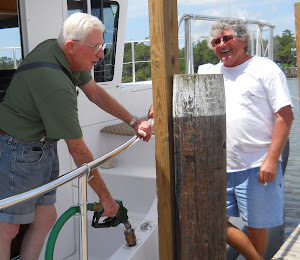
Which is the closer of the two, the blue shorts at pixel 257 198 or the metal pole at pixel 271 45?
the blue shorts at pixel 257 198

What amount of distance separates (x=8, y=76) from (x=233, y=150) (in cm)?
280

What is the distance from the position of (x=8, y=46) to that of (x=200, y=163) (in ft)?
8.24

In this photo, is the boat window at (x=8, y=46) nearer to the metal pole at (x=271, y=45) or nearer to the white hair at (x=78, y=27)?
the white hair at (x=78, y=27)

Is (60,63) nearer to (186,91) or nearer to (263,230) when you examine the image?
(186,91)

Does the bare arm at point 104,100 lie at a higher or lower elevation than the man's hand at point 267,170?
Answer: higher

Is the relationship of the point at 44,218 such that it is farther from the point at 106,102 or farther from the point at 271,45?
the point at 271,45

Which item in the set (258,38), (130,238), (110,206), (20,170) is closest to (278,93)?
(110,206)

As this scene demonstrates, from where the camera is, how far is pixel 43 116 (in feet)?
7.26

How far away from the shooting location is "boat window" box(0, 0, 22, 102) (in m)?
4.00

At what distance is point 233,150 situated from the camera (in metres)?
2.94

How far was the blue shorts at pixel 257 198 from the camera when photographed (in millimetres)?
2912

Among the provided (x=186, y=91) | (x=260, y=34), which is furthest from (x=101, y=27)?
(x=260, y=34)

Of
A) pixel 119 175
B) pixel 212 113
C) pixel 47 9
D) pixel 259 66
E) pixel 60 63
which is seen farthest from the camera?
pixel 119 175

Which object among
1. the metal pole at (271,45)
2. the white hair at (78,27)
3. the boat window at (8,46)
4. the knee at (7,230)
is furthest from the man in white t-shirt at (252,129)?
the metal pole at (271,45)
